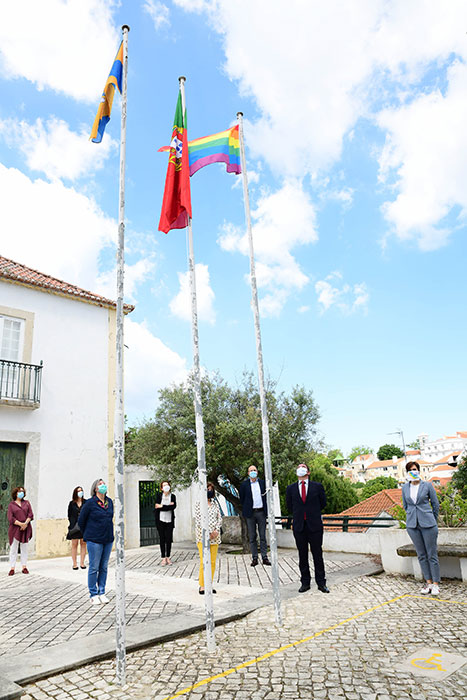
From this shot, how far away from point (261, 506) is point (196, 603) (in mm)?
3513

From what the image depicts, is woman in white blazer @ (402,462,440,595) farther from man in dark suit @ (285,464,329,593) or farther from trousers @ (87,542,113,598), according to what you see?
trousers @ (87,542,113,598)

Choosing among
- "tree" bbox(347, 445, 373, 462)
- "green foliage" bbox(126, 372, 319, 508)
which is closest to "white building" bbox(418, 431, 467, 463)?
"tree" bbox(347, 445, 373, 462)

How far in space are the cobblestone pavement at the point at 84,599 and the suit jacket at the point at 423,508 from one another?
7.84 ft

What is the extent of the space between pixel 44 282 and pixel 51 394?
11.6 ft

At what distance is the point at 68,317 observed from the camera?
1527cm

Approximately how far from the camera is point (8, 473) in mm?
13102

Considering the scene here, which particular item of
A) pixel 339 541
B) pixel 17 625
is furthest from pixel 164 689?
pixel 339 541

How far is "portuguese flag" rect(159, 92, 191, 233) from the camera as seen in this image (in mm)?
6098

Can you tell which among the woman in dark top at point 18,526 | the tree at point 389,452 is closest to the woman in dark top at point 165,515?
the woman in dark top at point 18,526

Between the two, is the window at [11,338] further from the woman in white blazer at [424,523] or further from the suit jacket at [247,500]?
the woman in white blazer at [424,523]

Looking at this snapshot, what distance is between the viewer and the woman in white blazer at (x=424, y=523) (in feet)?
23.8

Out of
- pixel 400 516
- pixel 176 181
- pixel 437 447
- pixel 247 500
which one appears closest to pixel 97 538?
pixel 247 500

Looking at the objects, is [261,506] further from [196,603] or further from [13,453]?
[13,453]

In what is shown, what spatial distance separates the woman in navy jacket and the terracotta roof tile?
8.70 m
